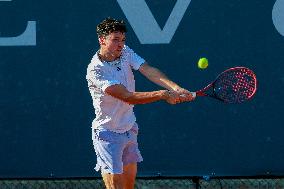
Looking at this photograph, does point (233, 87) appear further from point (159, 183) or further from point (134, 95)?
point (159, 183)

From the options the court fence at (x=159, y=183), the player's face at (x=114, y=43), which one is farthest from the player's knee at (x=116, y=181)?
the court fence at (x=159, y=183)

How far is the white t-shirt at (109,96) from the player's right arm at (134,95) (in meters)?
0.11

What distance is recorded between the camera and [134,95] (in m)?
4.93

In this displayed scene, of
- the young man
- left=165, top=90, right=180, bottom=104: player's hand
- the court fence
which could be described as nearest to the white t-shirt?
the young man

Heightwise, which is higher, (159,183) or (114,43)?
(114,43)

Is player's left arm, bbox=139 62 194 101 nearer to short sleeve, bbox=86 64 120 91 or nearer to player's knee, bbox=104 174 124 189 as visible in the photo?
short sleeve, bbox=86 64 120 91

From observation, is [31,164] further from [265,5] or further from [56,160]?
[265,5]

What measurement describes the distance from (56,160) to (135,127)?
5.47ft

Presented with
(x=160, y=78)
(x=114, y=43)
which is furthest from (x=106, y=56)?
(x=160, y=78)

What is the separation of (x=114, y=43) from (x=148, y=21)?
66.5 inches

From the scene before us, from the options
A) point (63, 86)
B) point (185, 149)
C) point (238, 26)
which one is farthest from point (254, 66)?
point (63, 86)

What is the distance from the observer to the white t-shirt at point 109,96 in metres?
5.12

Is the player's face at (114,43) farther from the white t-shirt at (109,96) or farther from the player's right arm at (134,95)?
the player's right arm at (134,95)

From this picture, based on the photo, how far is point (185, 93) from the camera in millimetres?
4777
